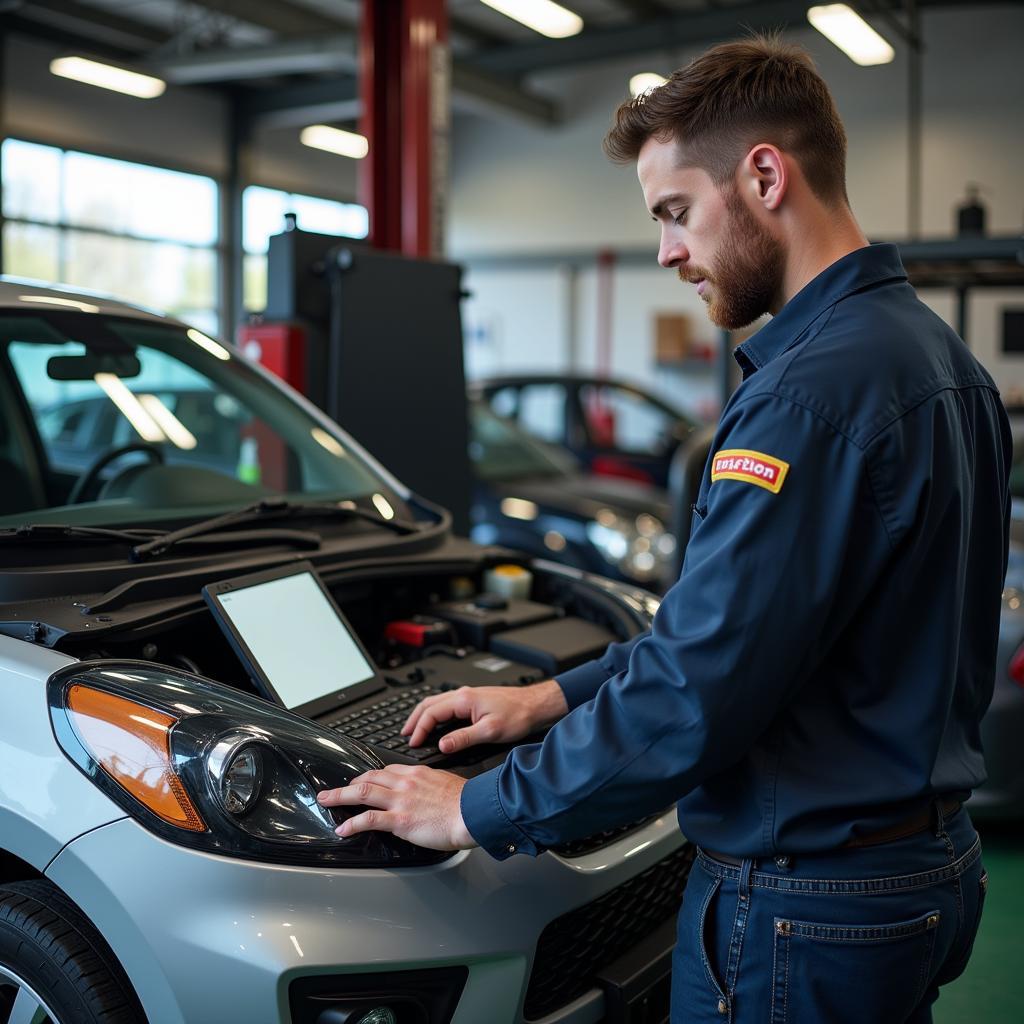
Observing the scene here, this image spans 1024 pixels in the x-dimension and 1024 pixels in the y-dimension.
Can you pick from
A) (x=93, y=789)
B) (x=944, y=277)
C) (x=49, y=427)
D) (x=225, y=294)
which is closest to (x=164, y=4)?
(x=225, y=294)

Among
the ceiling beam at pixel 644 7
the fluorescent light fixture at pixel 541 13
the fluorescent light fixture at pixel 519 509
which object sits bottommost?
the fluorescent light fixture at pixel 519 509

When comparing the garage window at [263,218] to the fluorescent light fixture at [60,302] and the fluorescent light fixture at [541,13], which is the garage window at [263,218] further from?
the fluorescent light fixture at [60,302]

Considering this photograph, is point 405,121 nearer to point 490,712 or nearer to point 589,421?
point 589,421

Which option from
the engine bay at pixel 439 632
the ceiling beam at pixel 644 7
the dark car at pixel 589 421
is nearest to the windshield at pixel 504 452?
the dark car at pixel 589 421

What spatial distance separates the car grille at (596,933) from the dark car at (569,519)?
10.8 feet

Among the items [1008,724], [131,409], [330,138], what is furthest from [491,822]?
[330,138]

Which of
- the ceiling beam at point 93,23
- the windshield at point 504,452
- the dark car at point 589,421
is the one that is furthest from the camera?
the ceiling beam at point 93,23

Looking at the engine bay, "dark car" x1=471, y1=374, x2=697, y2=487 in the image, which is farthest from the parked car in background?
"dark car" x1=471, y1=374, x2=697, y2=487

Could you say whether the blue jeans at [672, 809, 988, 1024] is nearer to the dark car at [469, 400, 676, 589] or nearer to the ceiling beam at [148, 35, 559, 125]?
the dark car at [469, 400, 676, 589]

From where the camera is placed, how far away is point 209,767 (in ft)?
4.74

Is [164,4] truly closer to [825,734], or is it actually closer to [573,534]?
[573,534]

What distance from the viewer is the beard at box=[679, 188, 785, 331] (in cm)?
130

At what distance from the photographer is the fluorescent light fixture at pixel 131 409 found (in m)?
2.57

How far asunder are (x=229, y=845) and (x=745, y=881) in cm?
63
